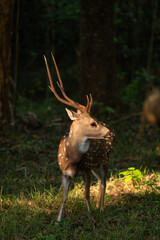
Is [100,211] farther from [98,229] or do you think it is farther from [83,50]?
[83,50]

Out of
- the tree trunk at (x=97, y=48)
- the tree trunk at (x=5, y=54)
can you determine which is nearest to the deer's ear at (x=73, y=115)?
the tree trunk at (x=5, y=54)

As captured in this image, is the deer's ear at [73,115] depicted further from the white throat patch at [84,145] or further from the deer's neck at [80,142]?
the white throat patch at [84,145]

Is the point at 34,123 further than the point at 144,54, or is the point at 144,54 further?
the point at 144,54

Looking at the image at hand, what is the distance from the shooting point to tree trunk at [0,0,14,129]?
6383mm

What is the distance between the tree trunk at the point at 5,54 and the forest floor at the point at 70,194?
0.38 metres

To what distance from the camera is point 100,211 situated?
4.02m

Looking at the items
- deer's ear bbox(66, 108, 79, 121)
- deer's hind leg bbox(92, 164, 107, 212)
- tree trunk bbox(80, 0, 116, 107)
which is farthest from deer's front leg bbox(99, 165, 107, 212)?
tree trunk bbox(80, 0, 116, 107)

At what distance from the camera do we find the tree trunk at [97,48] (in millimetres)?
7484

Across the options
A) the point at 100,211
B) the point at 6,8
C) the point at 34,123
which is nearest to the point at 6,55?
the point at 6,8

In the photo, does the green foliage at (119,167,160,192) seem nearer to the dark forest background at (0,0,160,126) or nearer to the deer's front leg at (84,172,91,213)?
the deer's front leg at (84,172,91,213)

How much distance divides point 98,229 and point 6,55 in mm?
4170

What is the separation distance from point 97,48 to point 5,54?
6.78 feet

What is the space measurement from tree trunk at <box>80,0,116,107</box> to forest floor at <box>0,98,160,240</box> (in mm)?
1151

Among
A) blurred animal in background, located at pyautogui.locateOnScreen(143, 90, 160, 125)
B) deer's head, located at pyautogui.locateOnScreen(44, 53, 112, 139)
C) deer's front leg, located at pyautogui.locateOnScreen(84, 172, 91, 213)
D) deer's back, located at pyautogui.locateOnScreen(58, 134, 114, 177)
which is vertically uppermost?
blurred animal in background, located at pyautogui.locateOnScreen(143, 90, 160, 125)
